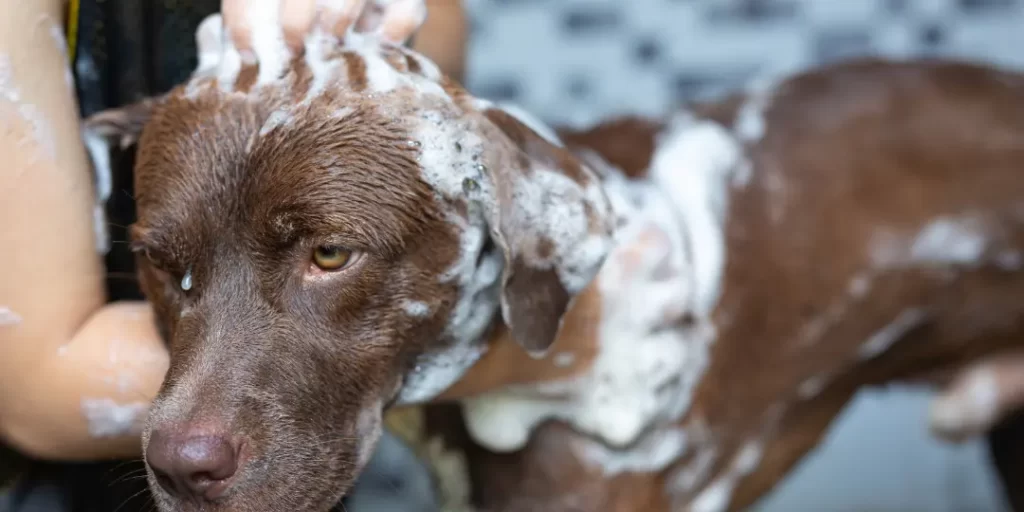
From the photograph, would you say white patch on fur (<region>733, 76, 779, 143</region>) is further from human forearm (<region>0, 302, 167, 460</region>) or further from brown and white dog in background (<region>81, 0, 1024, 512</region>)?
human forearm (<region>0, 302, 167, 460</region>)

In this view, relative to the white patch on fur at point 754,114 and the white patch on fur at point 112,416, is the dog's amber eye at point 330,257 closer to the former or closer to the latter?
the white patch on fur at point 112,416

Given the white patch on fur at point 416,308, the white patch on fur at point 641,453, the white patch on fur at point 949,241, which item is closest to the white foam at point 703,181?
the white patch on fur at point 641,453

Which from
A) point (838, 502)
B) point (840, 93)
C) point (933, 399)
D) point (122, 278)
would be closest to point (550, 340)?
point (122, 278)

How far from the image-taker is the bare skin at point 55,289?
82 centimetres

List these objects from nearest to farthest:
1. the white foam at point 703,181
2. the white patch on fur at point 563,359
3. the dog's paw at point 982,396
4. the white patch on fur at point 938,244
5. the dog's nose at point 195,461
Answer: the dog's nose at point 195,461 → the white patch on fur at point 563,359 → the white foam at point 703,181 → the white patch on fur at point 938,244 → the dog's paw at point 982,396

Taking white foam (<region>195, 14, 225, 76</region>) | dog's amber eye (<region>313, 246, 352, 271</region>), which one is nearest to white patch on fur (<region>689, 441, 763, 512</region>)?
dog's amber eye (<region>313, 246, 352, 271</region>)

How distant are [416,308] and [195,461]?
217 millimetres

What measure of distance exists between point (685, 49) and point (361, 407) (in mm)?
1298

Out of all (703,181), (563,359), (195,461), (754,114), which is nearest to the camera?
(195,461)

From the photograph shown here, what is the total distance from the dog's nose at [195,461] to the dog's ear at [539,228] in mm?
263

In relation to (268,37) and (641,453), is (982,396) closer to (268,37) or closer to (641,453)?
(641,453)

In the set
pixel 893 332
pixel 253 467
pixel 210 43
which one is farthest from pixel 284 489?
pixel 893 332

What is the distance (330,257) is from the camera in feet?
2.59

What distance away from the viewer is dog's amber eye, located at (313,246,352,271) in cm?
79
